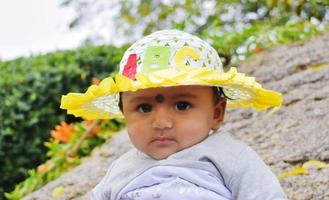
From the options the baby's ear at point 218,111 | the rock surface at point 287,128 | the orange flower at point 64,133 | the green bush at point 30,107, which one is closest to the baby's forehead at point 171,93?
the baby's ear at point 218,111

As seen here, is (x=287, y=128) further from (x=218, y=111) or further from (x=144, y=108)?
(x=144, y=108)

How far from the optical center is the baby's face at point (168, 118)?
107 inches

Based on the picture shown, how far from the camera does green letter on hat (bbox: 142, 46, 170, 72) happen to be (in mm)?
2744

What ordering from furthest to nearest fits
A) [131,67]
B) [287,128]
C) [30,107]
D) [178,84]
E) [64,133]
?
[30,107], [64,133], [287,128], [131,67], [178,84]

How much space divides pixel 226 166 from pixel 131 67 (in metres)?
0.50

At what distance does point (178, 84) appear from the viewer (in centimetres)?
260

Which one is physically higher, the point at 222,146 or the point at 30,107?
the point at 222,146

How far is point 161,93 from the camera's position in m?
2.73

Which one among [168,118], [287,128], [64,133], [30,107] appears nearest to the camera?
[168,118]

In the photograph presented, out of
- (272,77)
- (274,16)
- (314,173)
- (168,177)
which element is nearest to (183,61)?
(168,177)

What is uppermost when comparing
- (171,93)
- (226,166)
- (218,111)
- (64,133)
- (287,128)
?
(171,93)

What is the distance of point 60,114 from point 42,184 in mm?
2046

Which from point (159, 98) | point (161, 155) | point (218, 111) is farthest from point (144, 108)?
point (218, 111)

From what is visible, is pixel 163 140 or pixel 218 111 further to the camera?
pixel 218 111
